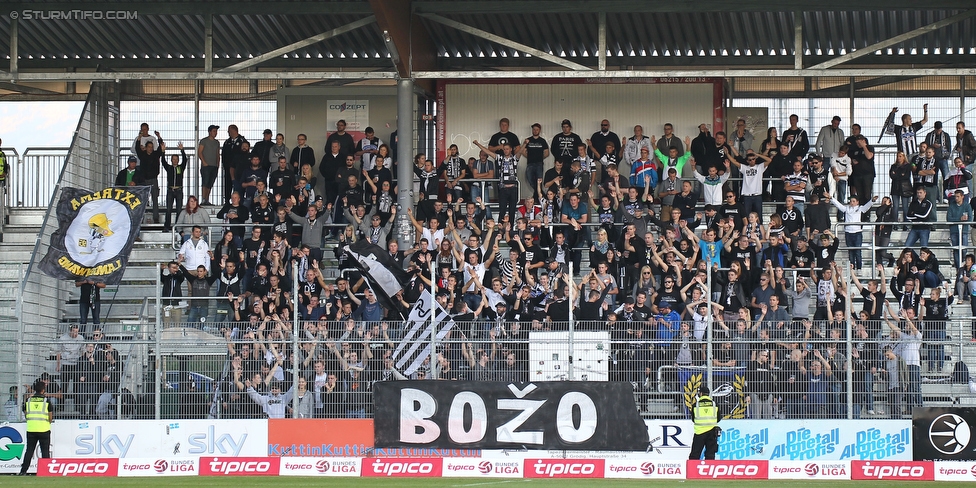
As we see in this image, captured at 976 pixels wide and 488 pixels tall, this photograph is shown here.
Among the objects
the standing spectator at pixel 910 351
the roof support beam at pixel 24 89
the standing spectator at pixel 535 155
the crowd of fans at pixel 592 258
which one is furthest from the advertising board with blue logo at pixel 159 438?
the roof support beam at pixel 24 89

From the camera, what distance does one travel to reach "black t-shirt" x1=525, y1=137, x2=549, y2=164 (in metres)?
26.2

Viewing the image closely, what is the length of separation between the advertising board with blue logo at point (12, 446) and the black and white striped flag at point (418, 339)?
5.92m

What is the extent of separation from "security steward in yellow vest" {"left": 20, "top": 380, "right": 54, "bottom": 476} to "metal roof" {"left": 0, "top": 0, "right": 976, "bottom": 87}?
8129mm

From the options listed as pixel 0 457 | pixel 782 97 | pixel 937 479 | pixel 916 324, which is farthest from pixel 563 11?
pixel 0 457

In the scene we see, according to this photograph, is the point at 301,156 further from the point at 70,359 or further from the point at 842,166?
the point at 842,166

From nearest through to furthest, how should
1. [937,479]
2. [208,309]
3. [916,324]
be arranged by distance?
[937,479]
[916,324]
[208,309]

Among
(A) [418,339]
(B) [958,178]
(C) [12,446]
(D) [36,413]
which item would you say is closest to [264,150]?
(A) [418,339]

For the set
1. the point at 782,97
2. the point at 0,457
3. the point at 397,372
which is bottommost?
the point at 0,457

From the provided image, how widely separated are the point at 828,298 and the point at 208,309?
36.3 ft

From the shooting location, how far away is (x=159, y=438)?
19.6 meters

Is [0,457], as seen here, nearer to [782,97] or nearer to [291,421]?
[291,421]

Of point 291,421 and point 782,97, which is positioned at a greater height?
point 782,97

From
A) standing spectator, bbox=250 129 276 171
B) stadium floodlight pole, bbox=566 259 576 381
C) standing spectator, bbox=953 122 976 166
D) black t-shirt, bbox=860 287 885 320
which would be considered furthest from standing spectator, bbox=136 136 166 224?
standing spectator, bbox=953 122 976 166

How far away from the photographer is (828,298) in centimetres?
2094
